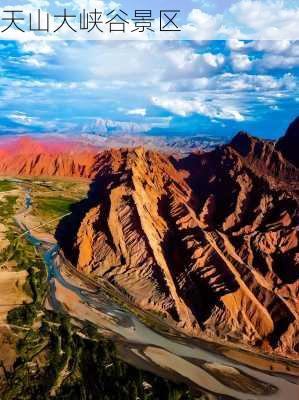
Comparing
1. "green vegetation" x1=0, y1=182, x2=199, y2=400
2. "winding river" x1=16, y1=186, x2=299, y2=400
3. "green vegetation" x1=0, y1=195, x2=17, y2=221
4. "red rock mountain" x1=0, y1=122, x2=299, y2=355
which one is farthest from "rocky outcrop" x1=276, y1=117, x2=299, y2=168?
"green vegetation" x1=0, y1=182, x2=199, y2=400

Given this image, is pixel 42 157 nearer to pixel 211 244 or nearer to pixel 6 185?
pixel 6 185

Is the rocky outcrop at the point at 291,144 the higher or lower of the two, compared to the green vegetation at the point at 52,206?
higher

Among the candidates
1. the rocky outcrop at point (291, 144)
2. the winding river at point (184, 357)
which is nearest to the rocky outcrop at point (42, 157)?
the rocky outcrop at point (291, 144)

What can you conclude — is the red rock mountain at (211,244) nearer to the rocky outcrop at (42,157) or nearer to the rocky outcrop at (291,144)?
the rocky outcrop at (291,144)

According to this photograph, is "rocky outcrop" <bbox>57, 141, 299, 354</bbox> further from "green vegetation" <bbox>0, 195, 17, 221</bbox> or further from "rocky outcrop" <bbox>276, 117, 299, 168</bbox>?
"green vegetation" <bbox>0, 195, 17, 221</bbox>

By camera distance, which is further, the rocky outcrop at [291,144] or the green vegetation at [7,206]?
the green vegetation at [7,206]

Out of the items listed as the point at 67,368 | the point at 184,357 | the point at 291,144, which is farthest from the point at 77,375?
the point at 291,144

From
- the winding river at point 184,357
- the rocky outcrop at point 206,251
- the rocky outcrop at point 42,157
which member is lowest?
the winding river at point 184,357
